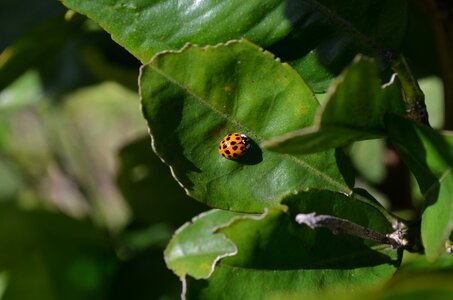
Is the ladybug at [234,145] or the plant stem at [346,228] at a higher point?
the ladybug at [234,145]

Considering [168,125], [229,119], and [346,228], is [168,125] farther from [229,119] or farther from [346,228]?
[346,228]

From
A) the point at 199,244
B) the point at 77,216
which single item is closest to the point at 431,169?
the point at 199,244

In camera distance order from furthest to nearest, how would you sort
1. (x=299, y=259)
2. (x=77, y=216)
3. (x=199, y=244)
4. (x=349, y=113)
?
(x=77, y=216), (x=199, y=244), (x=299, y=259), (x=349, y=113)

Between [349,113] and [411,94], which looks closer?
[349,113]

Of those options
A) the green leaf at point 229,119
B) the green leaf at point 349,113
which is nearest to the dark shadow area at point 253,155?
the green leaf at point 229,119

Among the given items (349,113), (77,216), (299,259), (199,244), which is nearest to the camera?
(349,113)

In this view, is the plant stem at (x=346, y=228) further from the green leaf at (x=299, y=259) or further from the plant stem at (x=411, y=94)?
the plant stem at (x=411, y=94)
